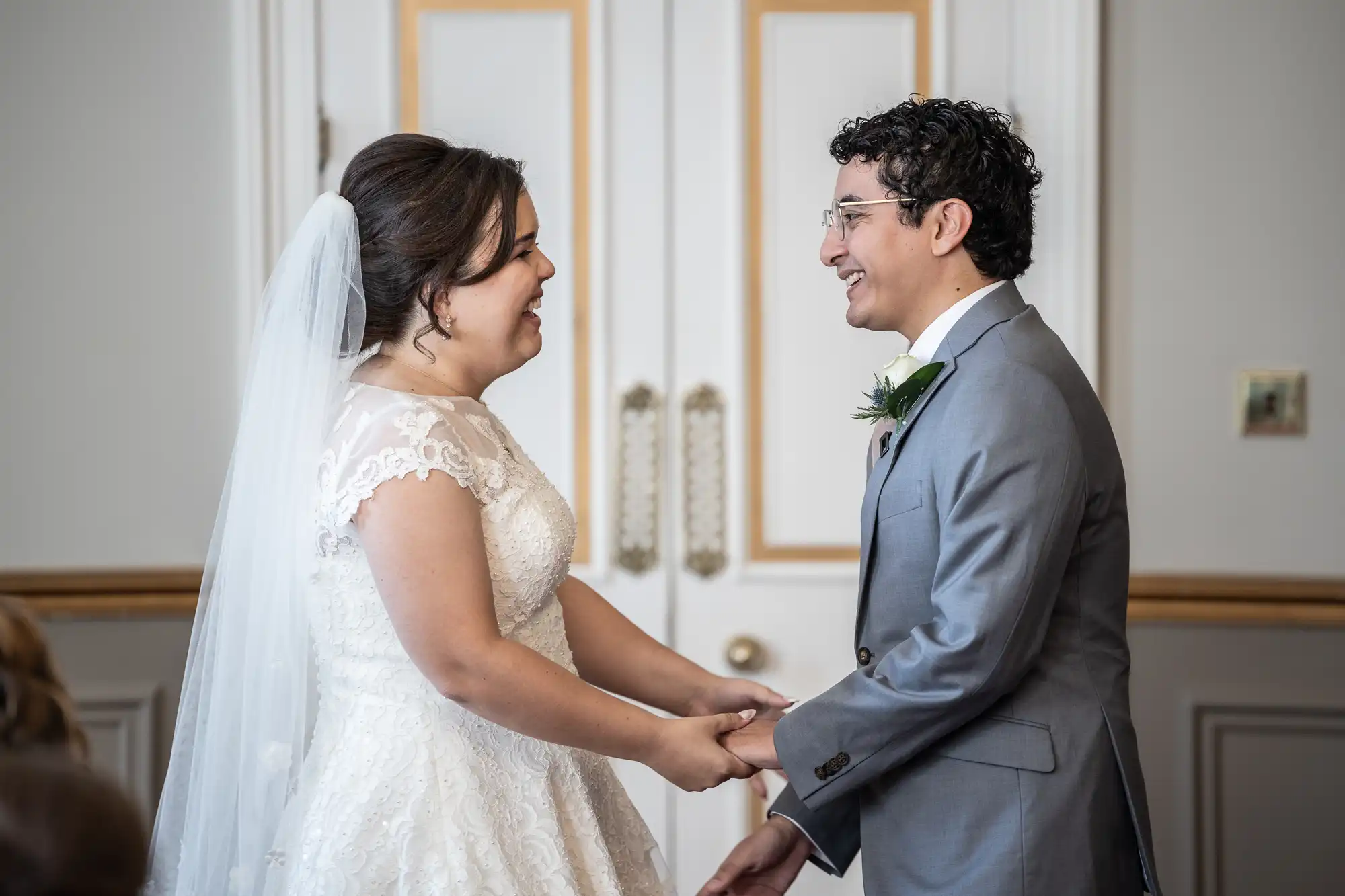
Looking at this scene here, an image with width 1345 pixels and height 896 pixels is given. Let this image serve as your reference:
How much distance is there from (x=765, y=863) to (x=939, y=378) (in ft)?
2.84

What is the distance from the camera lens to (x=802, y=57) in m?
2.85

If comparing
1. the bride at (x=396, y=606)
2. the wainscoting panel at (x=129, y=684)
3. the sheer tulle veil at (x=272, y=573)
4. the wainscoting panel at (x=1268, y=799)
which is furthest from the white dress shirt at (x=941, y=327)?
the wainscoting panel at (x=129, y=684)

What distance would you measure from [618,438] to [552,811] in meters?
1.28

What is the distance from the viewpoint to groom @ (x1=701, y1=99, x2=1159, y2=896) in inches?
63.9

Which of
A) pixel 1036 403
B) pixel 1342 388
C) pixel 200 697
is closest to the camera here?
pixel 1036 403

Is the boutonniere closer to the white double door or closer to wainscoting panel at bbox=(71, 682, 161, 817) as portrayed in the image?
the white double door

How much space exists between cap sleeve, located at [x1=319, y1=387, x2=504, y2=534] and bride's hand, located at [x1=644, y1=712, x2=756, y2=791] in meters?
0.44

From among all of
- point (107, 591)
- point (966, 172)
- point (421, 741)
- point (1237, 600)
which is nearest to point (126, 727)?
point (107, 591)

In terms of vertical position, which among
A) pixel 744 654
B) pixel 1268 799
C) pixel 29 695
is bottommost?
pixel 1268 799

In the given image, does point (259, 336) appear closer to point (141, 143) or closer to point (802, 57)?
point (141, 143)

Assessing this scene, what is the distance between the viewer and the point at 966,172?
189cm

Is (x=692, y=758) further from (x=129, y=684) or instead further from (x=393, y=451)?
(x=129, y=684)

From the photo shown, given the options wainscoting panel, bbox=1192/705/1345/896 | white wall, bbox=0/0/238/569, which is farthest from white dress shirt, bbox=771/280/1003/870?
white wall, bbox=0/0/238/569

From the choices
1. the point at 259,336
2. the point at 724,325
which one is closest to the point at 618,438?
the point at 724,325
